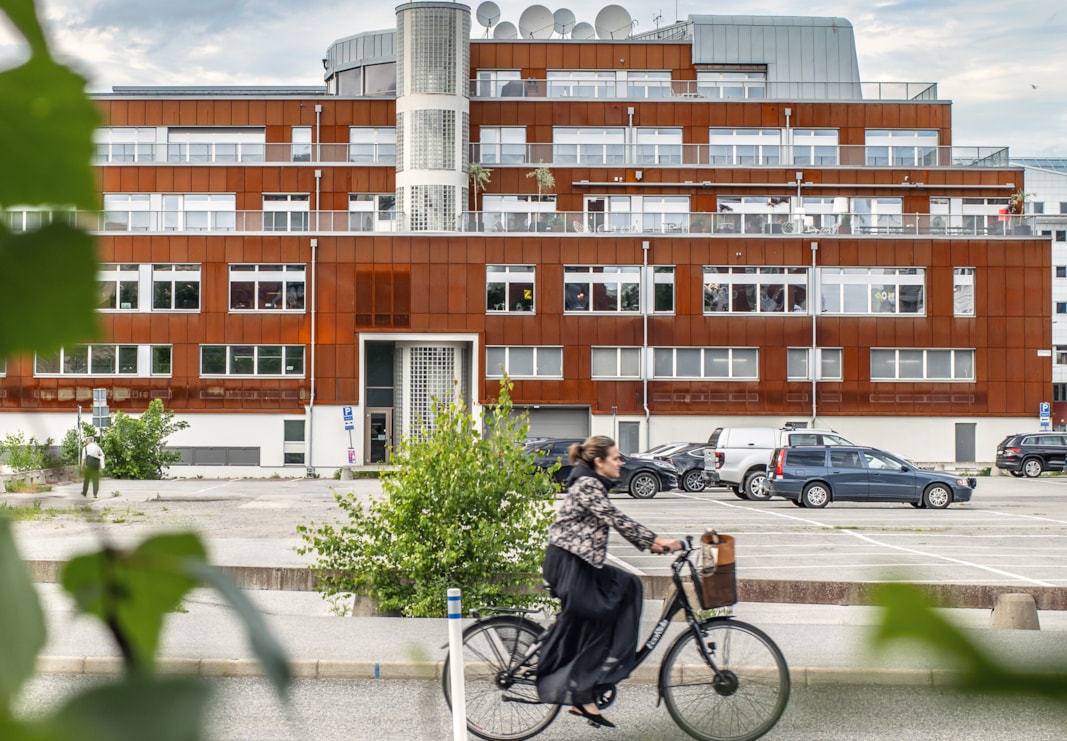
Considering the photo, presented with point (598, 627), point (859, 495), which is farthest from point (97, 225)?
point (859, 495)

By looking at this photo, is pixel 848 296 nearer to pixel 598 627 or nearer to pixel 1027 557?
pixel 1027 557

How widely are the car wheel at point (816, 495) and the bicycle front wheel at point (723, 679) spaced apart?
21731 millimetres

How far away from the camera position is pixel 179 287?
4638cm

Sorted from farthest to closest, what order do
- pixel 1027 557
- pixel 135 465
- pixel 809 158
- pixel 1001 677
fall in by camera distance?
pixel 809 158, pixel 135 465, pixel 1027 557, pixel 1001 677

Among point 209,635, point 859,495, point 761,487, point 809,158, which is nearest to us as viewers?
point 209,635

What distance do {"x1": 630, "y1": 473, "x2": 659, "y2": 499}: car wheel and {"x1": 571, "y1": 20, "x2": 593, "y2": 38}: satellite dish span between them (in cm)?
2935

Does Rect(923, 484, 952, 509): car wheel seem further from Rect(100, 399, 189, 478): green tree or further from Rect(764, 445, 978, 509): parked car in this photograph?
Rect(100, 399, 189, 478): green tree

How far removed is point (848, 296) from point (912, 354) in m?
3.36

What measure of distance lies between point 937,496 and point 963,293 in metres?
20.8

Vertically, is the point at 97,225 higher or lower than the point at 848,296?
lower

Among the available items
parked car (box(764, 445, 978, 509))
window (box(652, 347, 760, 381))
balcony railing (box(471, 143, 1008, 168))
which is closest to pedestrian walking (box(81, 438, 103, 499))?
parked car (box(764, 445, 978, 509))

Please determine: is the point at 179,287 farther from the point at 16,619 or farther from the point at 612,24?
the point at 16,619

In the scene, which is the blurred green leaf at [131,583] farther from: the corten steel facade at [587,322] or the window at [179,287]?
the window at [179,287]

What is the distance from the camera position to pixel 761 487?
32719 millimetres
